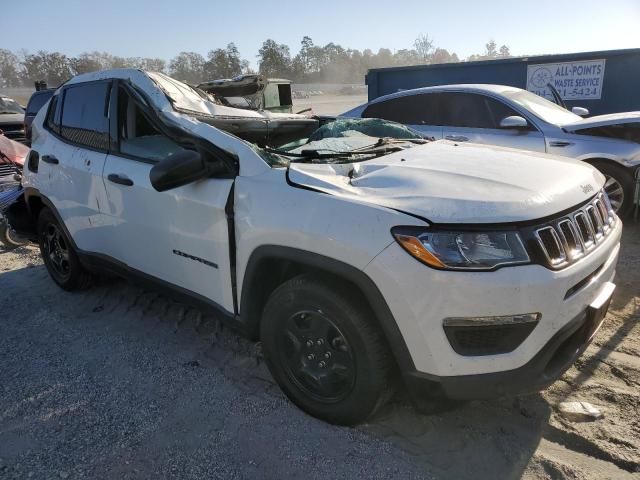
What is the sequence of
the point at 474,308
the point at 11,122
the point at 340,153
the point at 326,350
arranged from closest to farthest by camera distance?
the point at 474,308, the point at 326,350, the point at 340,153, the point at 11,122

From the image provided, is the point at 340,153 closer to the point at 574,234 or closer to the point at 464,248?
the point at 464,248

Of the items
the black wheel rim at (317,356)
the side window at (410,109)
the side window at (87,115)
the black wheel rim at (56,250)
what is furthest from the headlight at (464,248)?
the side window at (410,109)

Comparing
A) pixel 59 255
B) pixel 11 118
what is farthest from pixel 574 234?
pixel 11 118

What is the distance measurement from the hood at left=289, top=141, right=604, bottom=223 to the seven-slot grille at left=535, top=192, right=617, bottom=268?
62 millimetres

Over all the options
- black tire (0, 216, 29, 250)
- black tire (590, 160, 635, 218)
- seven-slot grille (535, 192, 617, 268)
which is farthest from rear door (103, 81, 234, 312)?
black tire (590, 160, 635, 218)

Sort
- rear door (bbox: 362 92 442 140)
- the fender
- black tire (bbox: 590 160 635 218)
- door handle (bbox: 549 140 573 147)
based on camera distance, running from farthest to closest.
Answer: rear door (bbox: 362 92 442 140), door handle (bbox: 549 140 573 147), black tire (bbox: 590 160 635 218), the fender

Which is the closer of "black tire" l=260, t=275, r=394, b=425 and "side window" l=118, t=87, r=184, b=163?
"black tire" l=260, t=275, r=394, b=425

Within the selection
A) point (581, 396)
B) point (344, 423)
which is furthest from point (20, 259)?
point (581, 396)

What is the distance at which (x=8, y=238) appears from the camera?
5914 mm

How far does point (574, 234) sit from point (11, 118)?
47.2 ft

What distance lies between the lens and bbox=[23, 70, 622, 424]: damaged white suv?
202 centimetres

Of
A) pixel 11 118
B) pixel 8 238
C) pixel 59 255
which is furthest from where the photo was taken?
pixel 11 118

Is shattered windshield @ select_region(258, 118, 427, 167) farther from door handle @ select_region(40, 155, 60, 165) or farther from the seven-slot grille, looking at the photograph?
door handle @ select_region(40, 155, 60, 165)

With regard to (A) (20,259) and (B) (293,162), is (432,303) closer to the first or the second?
(B) (293,162)
